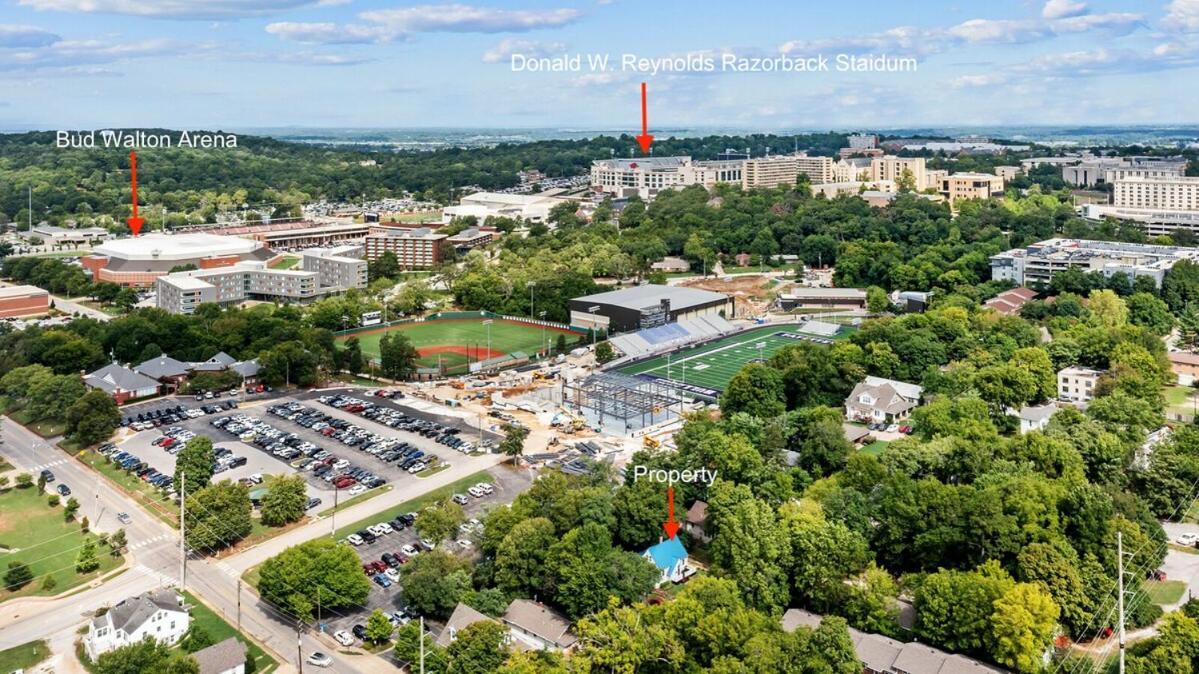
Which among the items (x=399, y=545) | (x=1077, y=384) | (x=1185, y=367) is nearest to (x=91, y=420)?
(x=399, y=545)

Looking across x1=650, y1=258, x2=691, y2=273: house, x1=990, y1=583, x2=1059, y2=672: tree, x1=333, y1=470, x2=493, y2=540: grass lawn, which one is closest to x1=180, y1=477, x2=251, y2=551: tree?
x1=333, y1=470, x2=493, y2=540: grass lawn

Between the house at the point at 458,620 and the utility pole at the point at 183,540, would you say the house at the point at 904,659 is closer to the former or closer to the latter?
the house at the point at 458,620

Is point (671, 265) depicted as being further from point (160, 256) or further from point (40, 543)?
point (40, 543)

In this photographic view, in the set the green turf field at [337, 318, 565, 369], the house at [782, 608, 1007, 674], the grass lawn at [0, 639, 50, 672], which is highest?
the green turf field at [337, 318, 565, 369]

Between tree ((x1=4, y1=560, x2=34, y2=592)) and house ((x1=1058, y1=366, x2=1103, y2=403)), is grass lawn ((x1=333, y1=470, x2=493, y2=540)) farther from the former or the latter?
house ((x1=1058, y1=366, x2=1103, y2=403))

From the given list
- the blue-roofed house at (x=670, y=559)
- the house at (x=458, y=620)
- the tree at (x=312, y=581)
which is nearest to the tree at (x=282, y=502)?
the tree at (x=312, y=581)

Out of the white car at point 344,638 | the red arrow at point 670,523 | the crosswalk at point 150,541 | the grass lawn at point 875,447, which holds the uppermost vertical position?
the red arrow at point 670,523
